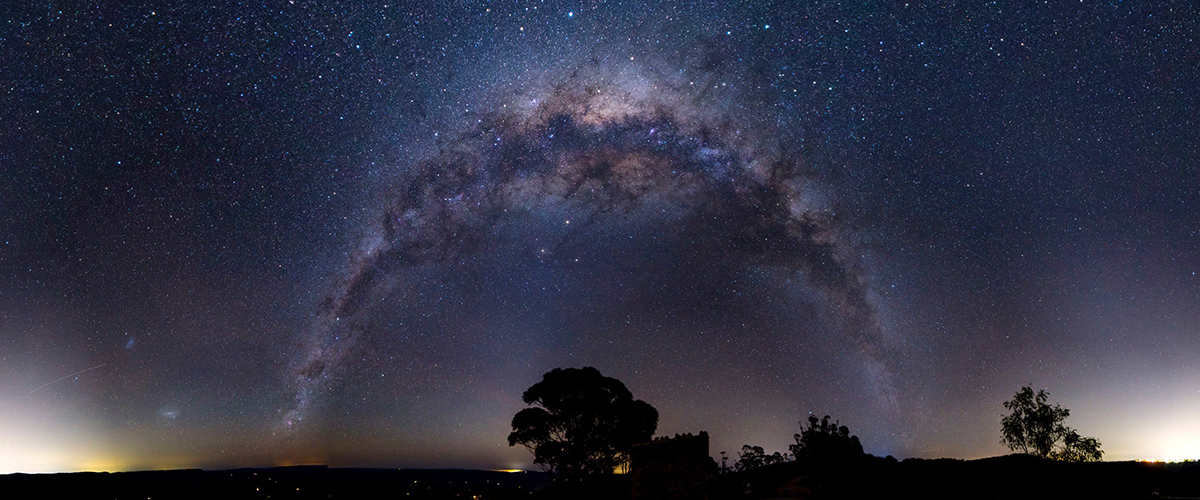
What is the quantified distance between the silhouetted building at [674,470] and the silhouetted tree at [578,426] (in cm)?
1821

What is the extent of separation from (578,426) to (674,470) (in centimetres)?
1920

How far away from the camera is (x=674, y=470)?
19.6 meters

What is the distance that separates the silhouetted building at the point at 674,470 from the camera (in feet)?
63.3

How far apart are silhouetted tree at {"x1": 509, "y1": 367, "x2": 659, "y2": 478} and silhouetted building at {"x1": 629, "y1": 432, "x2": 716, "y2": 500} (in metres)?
18.2

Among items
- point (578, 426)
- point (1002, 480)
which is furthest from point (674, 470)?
Answer: point (578, 426)

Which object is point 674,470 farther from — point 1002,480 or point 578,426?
point 578,426

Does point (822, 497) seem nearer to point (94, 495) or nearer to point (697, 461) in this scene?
point (697, 461)

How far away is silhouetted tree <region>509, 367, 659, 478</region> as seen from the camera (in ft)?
123

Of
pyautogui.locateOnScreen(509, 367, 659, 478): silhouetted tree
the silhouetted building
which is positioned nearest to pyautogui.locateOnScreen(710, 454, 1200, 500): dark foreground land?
the silhouetted building

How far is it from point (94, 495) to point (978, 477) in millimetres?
124044

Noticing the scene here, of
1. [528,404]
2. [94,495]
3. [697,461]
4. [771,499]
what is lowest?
[94,495]

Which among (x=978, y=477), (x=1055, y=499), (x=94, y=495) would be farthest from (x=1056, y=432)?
(x=94, y=495)

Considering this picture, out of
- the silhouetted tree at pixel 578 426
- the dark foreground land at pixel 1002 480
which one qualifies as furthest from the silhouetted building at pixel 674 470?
the silhouetted tree at pixel 578 426

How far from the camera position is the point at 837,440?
38250mm
